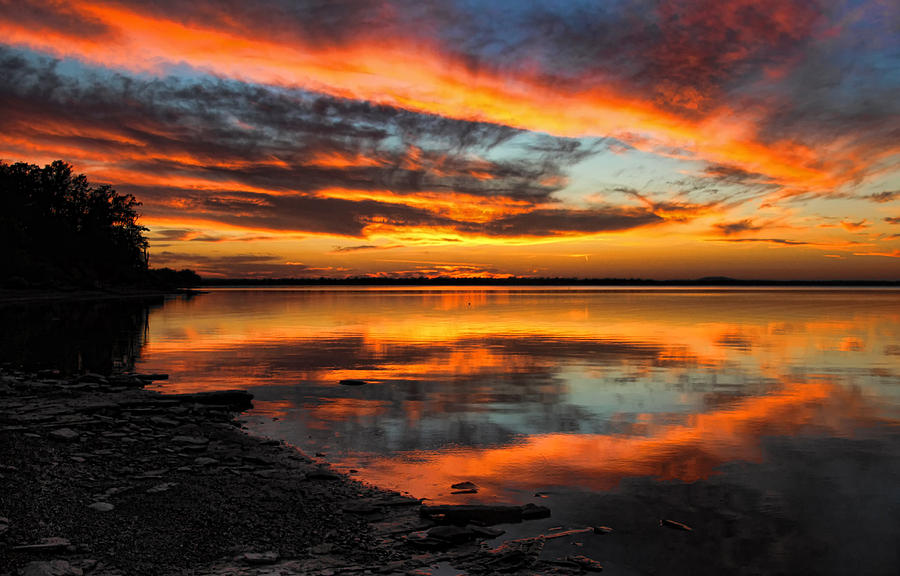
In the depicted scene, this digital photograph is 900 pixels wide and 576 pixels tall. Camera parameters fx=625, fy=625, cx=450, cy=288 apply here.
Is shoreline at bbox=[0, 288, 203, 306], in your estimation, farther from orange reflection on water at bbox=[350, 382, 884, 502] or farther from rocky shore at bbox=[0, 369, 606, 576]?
orange reflection on water at bbox=[350, 382, 884, 502]

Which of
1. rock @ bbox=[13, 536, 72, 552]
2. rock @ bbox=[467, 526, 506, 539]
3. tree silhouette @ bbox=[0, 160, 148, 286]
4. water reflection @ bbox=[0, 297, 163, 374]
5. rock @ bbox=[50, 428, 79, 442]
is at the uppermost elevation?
tree silhouette @ bbox=[0, 160, 148, 286]

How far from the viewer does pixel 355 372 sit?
26.4 m

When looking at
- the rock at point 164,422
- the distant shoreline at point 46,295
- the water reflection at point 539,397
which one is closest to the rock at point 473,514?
the water reflection at point 539,397

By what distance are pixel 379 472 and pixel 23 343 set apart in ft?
106

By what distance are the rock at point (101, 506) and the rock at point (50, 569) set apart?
202 cm

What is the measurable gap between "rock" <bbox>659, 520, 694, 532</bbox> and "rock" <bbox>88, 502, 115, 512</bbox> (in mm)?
8329

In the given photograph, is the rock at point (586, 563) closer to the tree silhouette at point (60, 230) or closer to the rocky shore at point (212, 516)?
the rocky shore at point (212, 516)

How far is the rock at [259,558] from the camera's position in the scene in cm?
774

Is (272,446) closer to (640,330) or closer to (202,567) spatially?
(202,567)

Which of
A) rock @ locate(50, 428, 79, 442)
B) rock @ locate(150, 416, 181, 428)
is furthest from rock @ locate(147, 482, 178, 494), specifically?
rock @ locate(150, 416, 181, 428)

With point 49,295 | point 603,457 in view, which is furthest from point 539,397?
point 49,295

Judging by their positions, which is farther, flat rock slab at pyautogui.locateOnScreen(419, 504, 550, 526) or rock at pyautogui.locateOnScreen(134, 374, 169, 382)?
rock at pyautogui.locateOnScreen(134, 374, 169, 382)

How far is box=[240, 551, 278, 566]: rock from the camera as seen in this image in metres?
7.74

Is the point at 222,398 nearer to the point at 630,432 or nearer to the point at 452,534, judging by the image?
the point at 630,432
